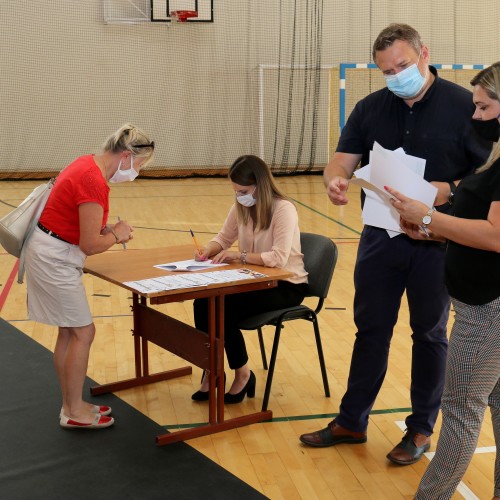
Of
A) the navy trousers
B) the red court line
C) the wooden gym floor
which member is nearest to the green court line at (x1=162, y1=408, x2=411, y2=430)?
the wooden gym floor

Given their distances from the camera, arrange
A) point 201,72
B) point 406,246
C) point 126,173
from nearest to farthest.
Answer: point 406,246
point 126,173
point 201,72

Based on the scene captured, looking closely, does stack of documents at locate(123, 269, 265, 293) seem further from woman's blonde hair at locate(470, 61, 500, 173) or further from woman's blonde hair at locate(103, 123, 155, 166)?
woman's blonde hair at locate(470, 61, 500, 173)

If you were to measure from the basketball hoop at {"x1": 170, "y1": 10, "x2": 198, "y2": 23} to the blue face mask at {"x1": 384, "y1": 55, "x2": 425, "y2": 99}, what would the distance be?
31.6ft

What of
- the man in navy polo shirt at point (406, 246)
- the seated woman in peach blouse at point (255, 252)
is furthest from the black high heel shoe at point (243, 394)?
the man in navy polo shirt at point (406, 246)

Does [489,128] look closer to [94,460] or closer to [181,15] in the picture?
[94,460]

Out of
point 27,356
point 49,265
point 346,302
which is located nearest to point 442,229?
point 49,265

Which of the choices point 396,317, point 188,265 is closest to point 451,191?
point 396,317

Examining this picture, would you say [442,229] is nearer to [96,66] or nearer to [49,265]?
[49,265]

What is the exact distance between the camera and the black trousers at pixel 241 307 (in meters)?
3.57

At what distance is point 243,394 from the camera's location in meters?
3.73

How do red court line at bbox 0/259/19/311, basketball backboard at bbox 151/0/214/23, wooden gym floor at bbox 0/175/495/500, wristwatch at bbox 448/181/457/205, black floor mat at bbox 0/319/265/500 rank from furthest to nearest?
basketball backboard at bbox 151/0/214/23, red court line at bbox 0/259/19/311, wooden gym floor at bbox 0/175/495/500, black floor mat at bbox 0/319/265/500, wristwatch at bbox 448/181/457/205

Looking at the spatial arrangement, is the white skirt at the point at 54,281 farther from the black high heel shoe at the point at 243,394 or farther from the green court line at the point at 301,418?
the black high heel shoe at the point at 243,394

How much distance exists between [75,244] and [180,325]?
0.63 metres

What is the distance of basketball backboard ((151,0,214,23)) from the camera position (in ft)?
38.8
